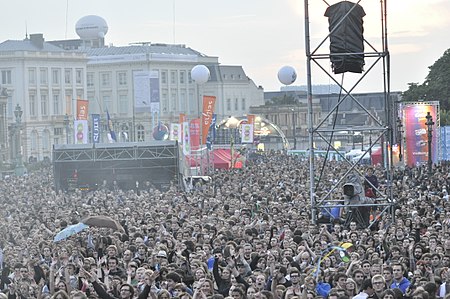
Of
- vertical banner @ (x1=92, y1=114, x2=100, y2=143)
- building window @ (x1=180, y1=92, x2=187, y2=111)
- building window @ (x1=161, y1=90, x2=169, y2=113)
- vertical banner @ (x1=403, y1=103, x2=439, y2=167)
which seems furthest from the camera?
building window @ (x1=180, y1=92, x2=187, y2=111)

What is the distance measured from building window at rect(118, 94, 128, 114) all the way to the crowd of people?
12334 centimetres

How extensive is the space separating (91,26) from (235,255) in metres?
127

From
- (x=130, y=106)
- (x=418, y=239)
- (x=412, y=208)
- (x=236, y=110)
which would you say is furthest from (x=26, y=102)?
(x=418, y=239)

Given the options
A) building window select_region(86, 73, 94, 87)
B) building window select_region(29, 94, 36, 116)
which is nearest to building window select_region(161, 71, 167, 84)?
building window select_region(86, 73, 94, 87)

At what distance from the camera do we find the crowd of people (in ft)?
55.1

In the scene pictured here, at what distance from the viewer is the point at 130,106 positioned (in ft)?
516

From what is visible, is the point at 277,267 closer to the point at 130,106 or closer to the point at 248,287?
the point at 248,287

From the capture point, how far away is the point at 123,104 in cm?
15862

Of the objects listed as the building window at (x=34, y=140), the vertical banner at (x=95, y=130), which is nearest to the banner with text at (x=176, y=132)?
the vertical banner at (x=95, y=130)

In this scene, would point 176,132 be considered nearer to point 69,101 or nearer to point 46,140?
point 46,140

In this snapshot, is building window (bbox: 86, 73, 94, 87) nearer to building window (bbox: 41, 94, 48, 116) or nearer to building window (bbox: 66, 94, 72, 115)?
building window (bbox: 66, 94, 72, 115)

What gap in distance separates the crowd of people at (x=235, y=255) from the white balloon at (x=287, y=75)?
54007 millimetres

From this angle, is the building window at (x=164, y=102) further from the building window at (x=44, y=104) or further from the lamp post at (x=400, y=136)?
the lamp post at (x=400, y=136)

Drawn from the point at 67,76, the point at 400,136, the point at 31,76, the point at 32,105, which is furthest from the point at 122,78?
the point at 400,136
